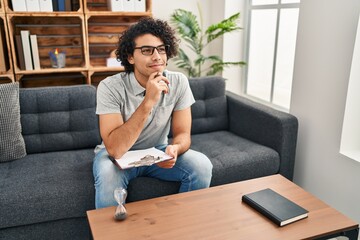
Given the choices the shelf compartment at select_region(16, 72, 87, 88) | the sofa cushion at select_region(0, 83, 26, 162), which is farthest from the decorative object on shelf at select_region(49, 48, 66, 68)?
the sofa cushion at select_region(0, 83, 26, 162)

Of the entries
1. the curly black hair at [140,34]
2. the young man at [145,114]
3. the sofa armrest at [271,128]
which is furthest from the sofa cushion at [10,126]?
the sofa armrest at [271,128]

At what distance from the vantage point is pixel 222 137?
239 centimetres

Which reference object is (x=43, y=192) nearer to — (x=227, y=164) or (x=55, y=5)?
(x=227, y=164)

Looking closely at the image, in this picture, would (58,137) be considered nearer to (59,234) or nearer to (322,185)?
(59,234)

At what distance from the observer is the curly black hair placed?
1.69 m

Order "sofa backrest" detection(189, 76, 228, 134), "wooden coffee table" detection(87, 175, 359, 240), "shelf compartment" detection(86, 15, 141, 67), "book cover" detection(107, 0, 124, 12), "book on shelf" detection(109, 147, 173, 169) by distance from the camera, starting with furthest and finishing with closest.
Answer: "shelf compartment" detection(86, 15, 141, 67)
"book cover" detection(107, 0, 124, 12)
"sofa backrest" detection(189, 76, 228, 134)
"book on shelf" detection(109, 147, 173, 169)
"wooden coffee table" detection(87, 175, 359, 240)

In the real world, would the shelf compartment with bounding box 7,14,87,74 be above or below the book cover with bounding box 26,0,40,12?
below

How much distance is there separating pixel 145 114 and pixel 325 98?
1.12m

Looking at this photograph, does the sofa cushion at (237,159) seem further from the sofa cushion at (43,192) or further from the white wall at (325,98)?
the sofa cushion at (43,192)

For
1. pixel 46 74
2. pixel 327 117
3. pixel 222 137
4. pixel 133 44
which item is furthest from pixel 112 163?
pixel 46 74

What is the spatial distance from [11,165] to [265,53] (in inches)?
85.8

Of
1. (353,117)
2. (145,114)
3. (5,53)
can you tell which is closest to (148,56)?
(145,114)

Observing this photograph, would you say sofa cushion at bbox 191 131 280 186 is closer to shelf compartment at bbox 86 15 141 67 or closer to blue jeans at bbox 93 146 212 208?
blue jeans at bbox 93 146 212 208

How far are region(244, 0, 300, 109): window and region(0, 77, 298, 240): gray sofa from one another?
0.47 meters
